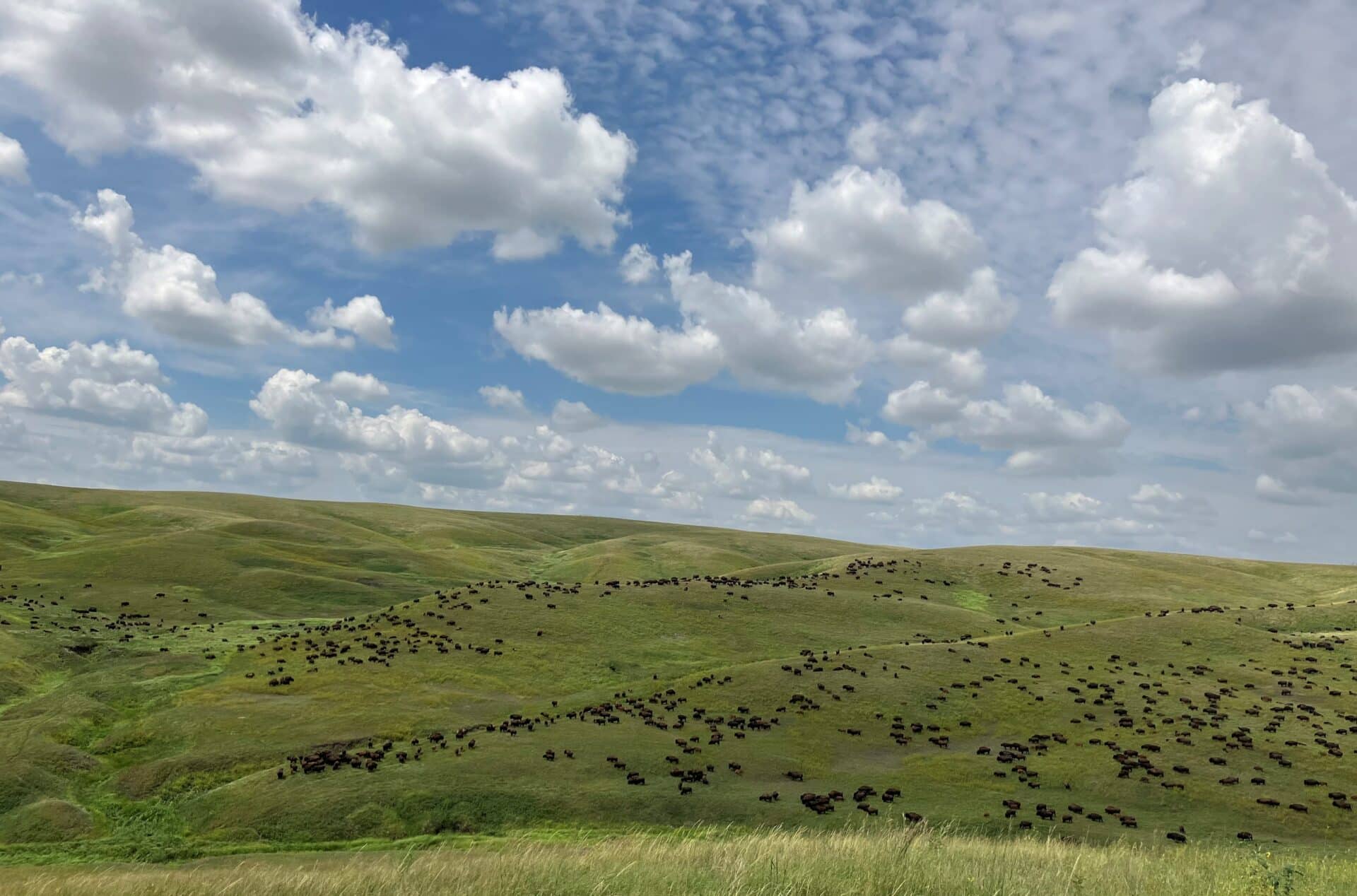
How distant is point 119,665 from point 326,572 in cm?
6449

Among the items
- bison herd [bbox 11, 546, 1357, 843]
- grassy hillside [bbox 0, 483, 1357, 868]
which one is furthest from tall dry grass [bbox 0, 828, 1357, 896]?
bison herd [bbox 11, 546, 1357, 843]

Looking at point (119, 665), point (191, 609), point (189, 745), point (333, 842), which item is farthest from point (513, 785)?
point (191, 609)

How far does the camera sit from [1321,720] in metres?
55.0

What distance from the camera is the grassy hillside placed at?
39.5 metres

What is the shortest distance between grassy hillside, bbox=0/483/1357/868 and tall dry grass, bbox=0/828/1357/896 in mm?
17098

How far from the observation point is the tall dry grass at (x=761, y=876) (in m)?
12.3

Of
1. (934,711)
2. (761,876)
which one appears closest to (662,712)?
(934,711)

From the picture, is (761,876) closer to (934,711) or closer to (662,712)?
(662,712)

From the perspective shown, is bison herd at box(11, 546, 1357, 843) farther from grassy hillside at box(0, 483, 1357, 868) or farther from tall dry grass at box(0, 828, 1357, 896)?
tall dry grass at box(0, 828, 1357, 896)

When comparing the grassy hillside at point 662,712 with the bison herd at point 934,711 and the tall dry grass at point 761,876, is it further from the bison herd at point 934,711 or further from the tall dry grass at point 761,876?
the tall dry grass at point 761,876

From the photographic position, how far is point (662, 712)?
56.9 metres

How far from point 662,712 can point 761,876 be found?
45761mm

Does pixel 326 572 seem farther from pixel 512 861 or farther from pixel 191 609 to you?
pixel 512 861

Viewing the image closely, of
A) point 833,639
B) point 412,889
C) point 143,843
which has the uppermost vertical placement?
point 412,889
